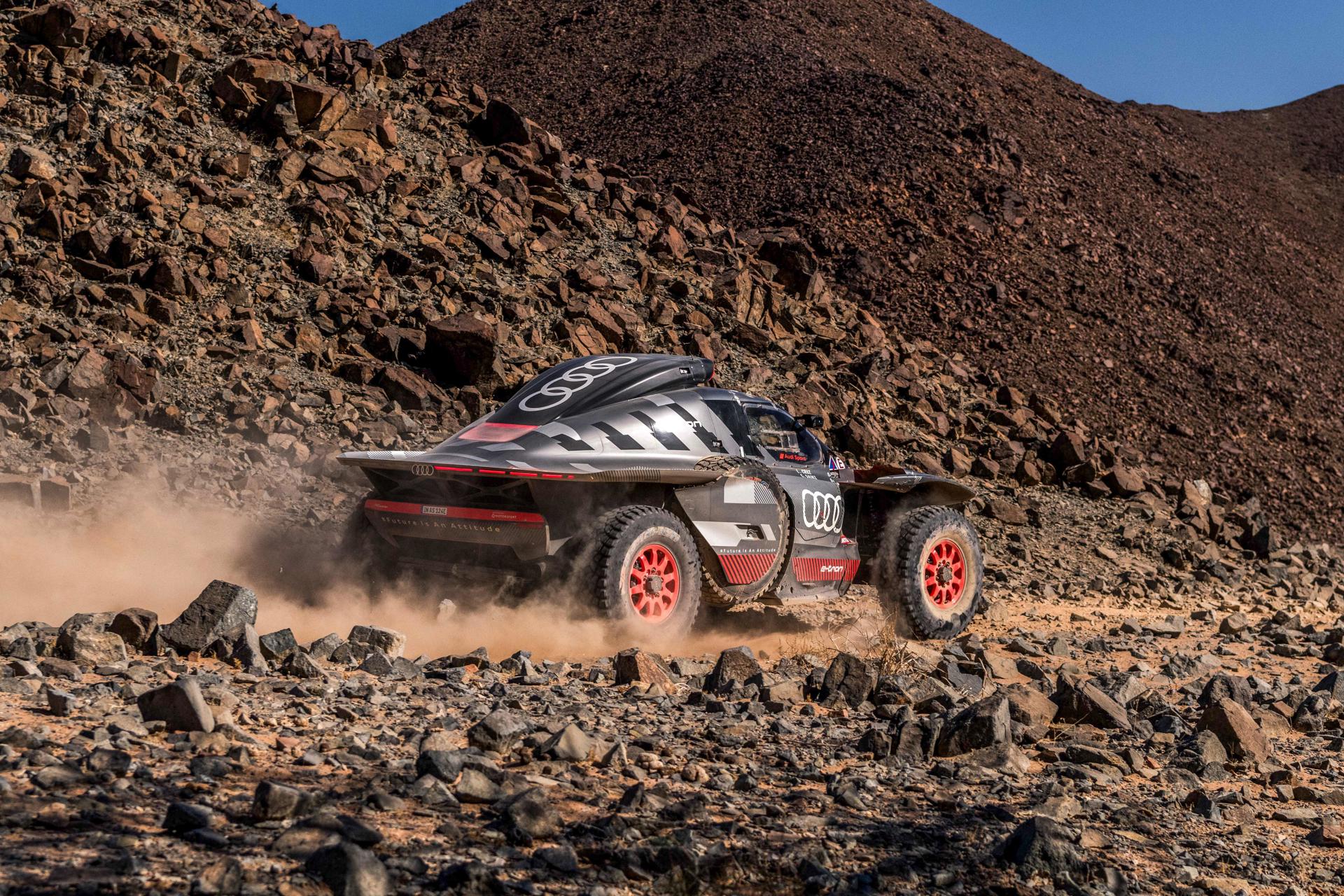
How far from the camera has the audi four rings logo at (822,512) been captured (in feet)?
30.5

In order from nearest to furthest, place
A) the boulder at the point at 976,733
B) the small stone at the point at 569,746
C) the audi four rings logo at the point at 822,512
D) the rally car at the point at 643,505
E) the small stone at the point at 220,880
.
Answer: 1. the small stone at the point at 220,880
2. the small stone at the point at 569,746
3. the boulder at the point at 976,733
4. the rally car at the point at 643,505
5. the audi four rings logo at the point at 822,512

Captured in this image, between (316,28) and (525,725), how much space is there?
21285mm

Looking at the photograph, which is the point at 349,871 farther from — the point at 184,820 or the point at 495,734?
the point at 495,734

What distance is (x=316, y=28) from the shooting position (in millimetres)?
22938

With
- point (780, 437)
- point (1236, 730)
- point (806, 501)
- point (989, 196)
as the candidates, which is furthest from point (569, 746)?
point (989, 196)

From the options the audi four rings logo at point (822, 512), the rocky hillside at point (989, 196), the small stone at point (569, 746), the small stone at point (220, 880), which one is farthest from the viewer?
the rocky hillside at point (989, 196)

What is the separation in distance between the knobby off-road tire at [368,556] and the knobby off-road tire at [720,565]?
7.26 ft

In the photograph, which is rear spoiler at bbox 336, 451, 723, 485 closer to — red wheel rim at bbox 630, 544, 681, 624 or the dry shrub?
red wheel rim at bbox 630, 544, 681, 624

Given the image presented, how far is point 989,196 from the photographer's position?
30.2m

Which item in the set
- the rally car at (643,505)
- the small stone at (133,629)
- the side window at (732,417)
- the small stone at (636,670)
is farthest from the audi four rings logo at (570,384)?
the small stone at (133,629)

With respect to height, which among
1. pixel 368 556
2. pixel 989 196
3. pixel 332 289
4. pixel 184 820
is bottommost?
pixel 184 820

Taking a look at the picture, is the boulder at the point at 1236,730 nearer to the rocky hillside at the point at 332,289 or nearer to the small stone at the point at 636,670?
the small stone at the point at 636,670

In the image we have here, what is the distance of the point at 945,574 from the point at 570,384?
3750 millimetres

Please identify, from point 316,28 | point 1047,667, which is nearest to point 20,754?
point 1047,667
